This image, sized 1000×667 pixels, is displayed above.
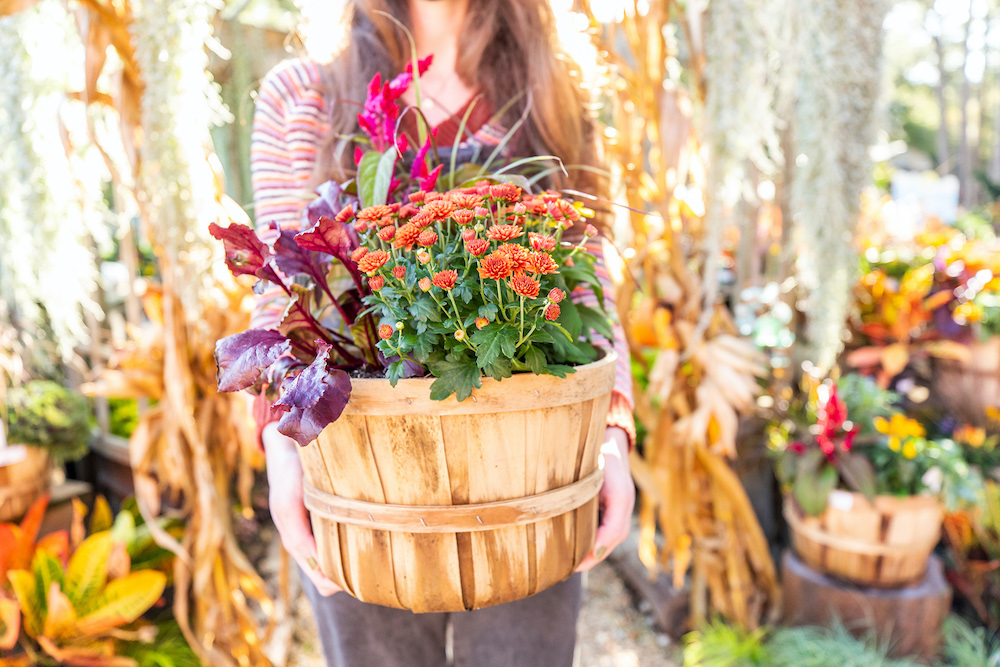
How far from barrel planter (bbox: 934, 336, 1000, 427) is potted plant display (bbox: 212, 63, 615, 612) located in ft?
6.98

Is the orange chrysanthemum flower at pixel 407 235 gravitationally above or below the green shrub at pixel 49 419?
above

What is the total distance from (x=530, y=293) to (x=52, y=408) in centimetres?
194

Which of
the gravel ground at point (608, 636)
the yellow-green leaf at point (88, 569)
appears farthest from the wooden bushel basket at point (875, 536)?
the yellow-green leaf at point (88, 569)

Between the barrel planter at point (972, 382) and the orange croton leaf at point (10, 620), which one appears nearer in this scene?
the orange croton leaf at point (10, 620)

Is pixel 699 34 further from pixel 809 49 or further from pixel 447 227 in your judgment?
pixel 447 227

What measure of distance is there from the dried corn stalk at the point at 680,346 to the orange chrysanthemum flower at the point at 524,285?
964 mm

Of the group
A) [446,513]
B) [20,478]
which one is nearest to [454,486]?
[446,513]

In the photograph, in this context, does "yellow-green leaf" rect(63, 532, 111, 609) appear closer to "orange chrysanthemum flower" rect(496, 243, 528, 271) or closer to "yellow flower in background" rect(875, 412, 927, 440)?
"orange chrysanthemum flower" rect(496, 243, 528, 271)

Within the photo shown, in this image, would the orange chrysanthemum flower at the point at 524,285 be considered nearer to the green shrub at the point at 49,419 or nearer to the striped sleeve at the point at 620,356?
the striped sleeve at the point at 620,356

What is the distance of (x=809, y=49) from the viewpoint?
1576 mm

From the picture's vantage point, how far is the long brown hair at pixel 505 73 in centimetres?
79

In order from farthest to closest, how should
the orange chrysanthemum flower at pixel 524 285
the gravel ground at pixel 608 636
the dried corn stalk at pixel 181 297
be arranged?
1. the gravel ground at pixel 608 636
2. the dried corn stalk at pixel 181 297
3. the orange chrysanthemum flower at pixel 524 285

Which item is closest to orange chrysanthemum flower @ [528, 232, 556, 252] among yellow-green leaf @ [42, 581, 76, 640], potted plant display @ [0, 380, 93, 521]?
yellow-green leaf @ [42, 581, 76, 640]

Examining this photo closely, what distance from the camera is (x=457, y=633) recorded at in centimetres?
79
